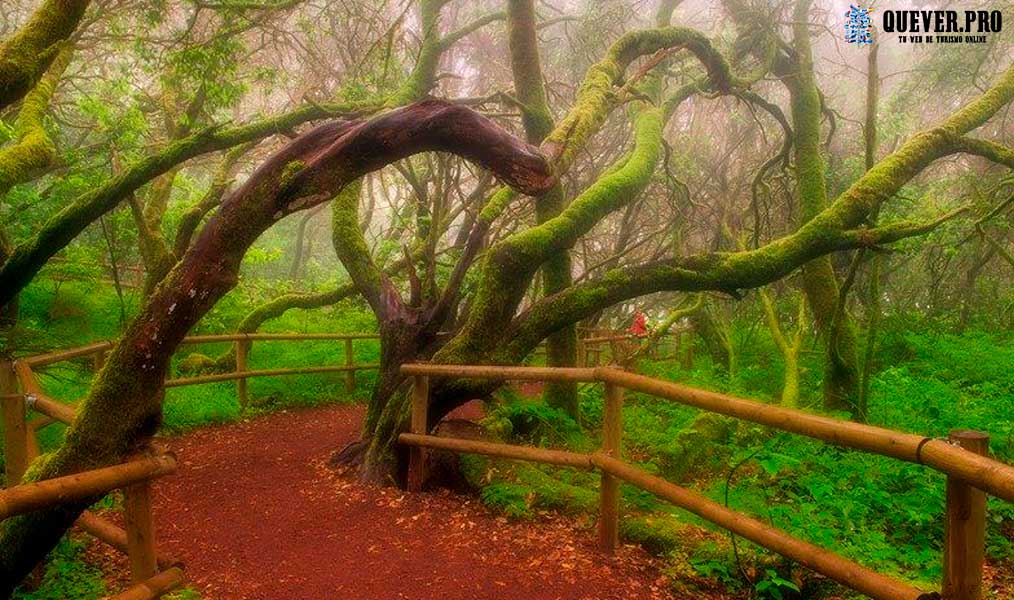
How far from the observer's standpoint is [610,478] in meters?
4.16

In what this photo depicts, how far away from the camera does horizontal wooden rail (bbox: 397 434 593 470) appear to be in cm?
432

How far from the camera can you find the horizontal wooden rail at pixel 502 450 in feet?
14.2

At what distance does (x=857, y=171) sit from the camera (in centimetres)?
1409

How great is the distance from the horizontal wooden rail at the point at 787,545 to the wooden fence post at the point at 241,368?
22.5ft

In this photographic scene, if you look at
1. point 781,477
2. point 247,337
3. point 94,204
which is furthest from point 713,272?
point 247,337

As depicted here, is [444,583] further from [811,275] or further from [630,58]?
[811,275]

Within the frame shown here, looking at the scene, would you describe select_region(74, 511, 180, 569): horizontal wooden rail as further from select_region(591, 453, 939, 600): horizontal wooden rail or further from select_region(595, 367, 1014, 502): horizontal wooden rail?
select_region(595, 367, 1014, 502): horizontal wooden rail

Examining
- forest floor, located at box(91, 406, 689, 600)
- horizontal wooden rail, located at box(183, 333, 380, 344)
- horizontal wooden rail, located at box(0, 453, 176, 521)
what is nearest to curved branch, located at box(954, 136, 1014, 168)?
forest floor, located at box(91, 406, 689, 600)

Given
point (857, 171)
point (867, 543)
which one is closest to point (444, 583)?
point (867, 543)

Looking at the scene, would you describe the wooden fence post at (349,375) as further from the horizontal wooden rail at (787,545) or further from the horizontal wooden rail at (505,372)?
the horizontal wooden rail at (787,545)

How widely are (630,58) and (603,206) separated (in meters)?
2.83

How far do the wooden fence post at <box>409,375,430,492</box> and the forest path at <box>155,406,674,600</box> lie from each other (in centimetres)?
19

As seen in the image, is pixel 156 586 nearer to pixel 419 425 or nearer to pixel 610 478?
pixel 610 478

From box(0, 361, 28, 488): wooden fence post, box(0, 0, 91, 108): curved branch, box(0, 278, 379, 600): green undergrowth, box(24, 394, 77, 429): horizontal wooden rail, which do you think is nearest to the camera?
box(24, 394, 77, 429): horizontal wooden rail
